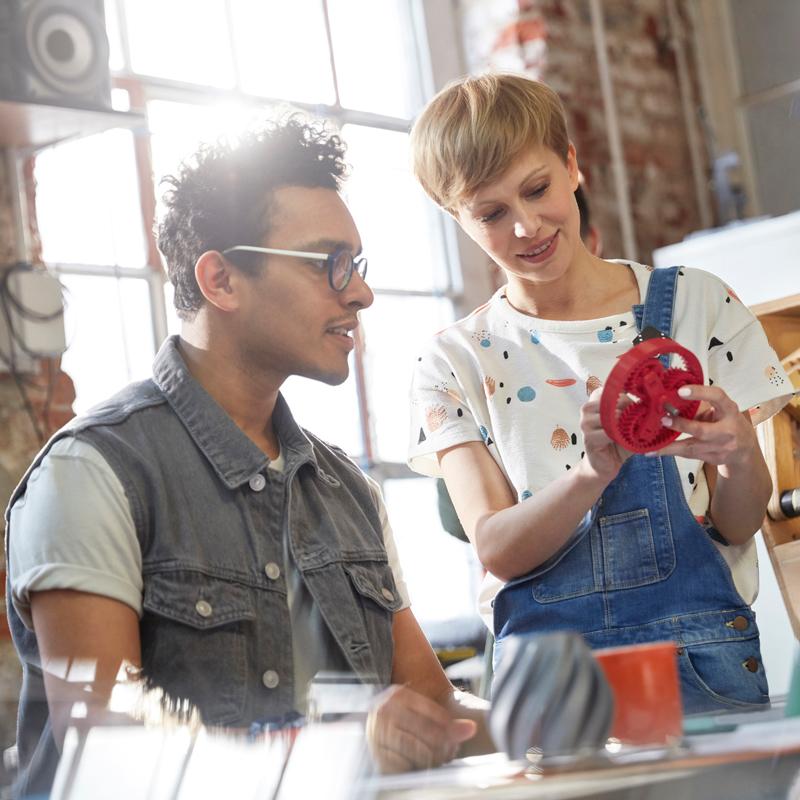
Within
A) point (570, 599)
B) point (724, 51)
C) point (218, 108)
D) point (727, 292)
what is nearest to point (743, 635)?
point (570, 599)

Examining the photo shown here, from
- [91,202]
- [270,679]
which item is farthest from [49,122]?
[270,679]

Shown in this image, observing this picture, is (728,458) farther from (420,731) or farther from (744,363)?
(420,731)

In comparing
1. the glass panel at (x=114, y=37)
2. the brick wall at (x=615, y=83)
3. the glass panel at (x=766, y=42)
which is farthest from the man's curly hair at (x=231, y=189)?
the glass panel at (x=766, y=42)

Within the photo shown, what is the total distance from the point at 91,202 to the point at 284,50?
0.88m

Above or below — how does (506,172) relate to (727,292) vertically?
above

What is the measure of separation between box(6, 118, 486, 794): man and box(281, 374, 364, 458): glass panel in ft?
5.17

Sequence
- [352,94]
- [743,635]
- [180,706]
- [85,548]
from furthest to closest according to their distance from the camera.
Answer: [352,94] < [743,635] < [85,548] < [180,706]

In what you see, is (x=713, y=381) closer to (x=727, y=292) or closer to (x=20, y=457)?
(x=727, y=292)

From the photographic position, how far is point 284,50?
3.52 m

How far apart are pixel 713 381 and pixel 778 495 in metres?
0.36

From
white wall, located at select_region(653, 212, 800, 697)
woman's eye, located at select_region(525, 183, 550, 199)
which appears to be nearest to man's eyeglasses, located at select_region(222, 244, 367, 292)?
woman's eye, located at select_region(525, 183, 550, 199)

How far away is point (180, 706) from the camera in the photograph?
3.71ft

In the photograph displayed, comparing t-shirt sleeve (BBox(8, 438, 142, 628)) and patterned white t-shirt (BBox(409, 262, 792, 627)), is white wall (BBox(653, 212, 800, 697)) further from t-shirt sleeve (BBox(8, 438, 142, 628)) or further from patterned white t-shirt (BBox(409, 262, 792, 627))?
t-shirt sleeve (BBox(8, 438, 142, 628))

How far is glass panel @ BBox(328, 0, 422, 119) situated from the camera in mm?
3680
